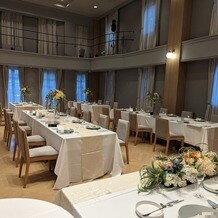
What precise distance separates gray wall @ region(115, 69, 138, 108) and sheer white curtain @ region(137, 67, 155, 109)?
0.50 metres

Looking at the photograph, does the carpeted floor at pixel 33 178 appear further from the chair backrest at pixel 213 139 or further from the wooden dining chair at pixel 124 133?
the chair backrest at pixel 213 139

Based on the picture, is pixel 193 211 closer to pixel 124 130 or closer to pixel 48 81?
pixel 124 130

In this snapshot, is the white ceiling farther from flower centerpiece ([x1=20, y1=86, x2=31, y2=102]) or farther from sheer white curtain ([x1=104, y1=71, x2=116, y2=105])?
flower centerpiece ([x1=20, y1=86, x2=31, y2=102])

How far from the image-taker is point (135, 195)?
148cm

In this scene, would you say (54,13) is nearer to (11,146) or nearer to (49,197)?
(11,146)

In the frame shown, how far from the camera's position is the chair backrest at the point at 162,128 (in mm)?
4883

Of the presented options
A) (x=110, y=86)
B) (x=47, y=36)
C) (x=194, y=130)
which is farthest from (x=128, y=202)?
(x=47, y=36)

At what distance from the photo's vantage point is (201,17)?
21.7ft

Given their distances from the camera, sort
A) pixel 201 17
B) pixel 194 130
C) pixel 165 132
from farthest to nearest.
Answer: pixel 201 17, pixel 165 132, pixel 194 130

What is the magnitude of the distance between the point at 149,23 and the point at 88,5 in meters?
3.49

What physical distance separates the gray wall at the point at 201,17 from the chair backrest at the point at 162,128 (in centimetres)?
338

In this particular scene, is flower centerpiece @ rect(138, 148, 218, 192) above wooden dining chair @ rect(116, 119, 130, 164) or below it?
above

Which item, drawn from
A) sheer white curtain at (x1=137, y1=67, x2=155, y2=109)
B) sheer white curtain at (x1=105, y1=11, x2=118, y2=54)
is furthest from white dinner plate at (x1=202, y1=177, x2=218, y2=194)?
sheer white curtain at (x1=105, y1=11, x2=118, y2=54)

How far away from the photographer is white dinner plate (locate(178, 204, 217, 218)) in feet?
4.01
